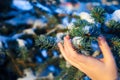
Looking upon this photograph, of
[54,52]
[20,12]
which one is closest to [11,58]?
[54,52]

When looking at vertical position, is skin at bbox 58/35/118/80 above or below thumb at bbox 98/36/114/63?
below

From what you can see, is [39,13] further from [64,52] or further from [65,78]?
[64,52]

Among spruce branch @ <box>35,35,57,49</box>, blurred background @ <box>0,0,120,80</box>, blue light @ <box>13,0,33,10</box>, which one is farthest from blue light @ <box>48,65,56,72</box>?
spruce branch @ <box>35,35,57,49</box>

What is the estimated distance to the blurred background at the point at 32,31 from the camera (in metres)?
1.62

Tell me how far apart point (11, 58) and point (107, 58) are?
0.97 meters

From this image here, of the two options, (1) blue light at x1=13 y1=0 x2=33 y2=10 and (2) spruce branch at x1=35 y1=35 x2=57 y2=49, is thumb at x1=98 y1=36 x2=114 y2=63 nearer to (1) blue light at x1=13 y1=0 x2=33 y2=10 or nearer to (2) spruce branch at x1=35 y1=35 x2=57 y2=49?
(2) spruce branch at x1=35 y1=35 x2=57 y2=49

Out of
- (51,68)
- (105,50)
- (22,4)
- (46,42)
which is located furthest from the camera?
(22,4)

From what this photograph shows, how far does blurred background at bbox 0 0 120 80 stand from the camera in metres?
1.62

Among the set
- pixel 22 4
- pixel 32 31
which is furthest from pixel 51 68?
pixel 22 4

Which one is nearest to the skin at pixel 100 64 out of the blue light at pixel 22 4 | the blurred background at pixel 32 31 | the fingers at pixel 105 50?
the fingers at pixel 105 50

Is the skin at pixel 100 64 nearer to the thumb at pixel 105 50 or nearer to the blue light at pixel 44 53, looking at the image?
the thumb at pixel 105 50

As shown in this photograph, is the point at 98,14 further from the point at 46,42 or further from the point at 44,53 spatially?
the point at 44,53

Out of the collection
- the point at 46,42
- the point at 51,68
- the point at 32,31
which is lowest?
the point at 51,68

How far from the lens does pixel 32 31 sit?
1.74m
